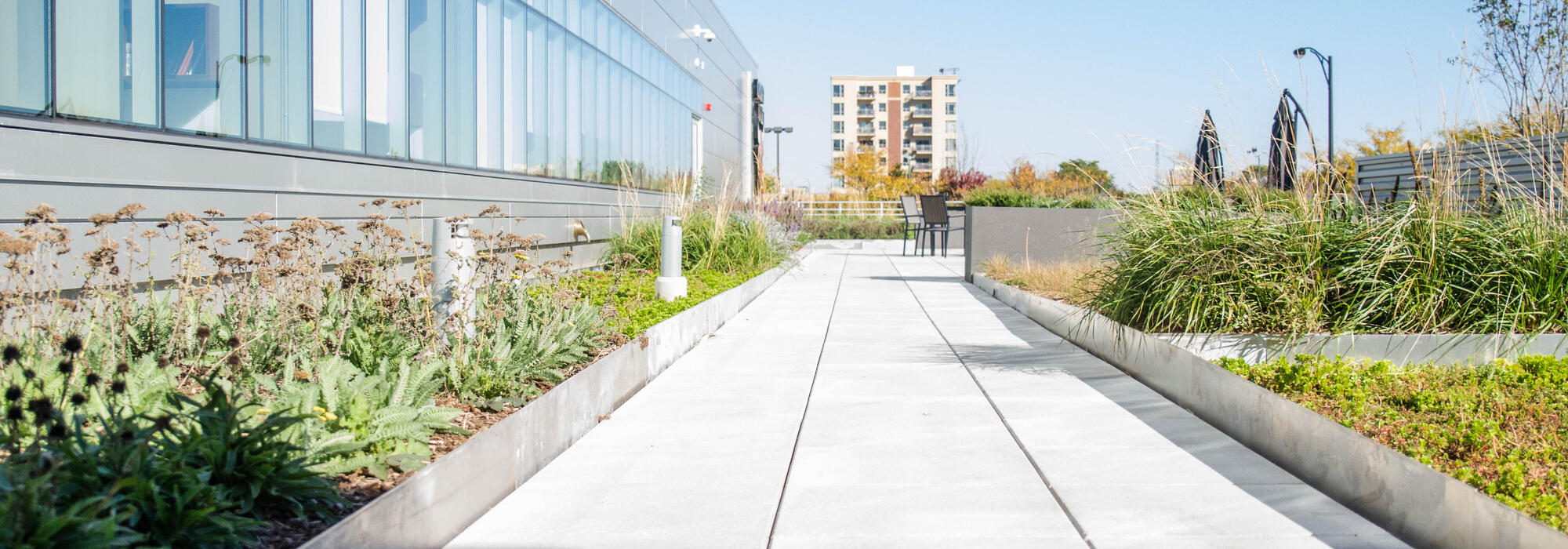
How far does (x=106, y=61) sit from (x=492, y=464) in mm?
3320

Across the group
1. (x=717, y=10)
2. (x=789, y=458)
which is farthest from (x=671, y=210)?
(x=717, y=10)

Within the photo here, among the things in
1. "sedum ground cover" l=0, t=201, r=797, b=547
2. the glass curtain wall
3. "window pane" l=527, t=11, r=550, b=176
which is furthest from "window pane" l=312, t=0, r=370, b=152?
"window pane" l=527, t=11, r=550, b=176

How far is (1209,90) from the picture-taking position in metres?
5.62

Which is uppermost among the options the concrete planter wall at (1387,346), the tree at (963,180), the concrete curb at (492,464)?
the tree at (963,180)

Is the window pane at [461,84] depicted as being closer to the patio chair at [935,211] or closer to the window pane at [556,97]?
the window pane at [556,97]

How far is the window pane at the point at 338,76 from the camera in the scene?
654 centimetres

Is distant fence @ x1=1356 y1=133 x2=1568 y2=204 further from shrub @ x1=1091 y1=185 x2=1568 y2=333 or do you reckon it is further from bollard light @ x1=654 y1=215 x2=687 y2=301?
bollard light @ x1=654 y1=215 x2=687 y2=301

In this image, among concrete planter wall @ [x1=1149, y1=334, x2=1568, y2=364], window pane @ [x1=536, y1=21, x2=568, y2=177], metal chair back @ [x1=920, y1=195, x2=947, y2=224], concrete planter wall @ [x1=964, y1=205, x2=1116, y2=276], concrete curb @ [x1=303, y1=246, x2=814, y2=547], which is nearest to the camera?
concrete curb @ [x1=303, y1=246, x2=814, y2=547]

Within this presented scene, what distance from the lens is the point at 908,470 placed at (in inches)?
135

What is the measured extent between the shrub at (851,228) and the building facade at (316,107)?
12460 millimetres

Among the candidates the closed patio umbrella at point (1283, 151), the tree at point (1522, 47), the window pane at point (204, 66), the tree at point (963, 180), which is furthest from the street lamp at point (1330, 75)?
the window pane at point (204, 66)

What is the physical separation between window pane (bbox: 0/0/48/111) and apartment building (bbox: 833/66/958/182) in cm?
9254

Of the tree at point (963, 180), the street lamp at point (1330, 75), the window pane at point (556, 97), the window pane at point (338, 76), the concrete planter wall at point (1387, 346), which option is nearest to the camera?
the concrete planter wall at point (1387, 346)

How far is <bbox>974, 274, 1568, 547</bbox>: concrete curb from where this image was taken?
7.59ft
